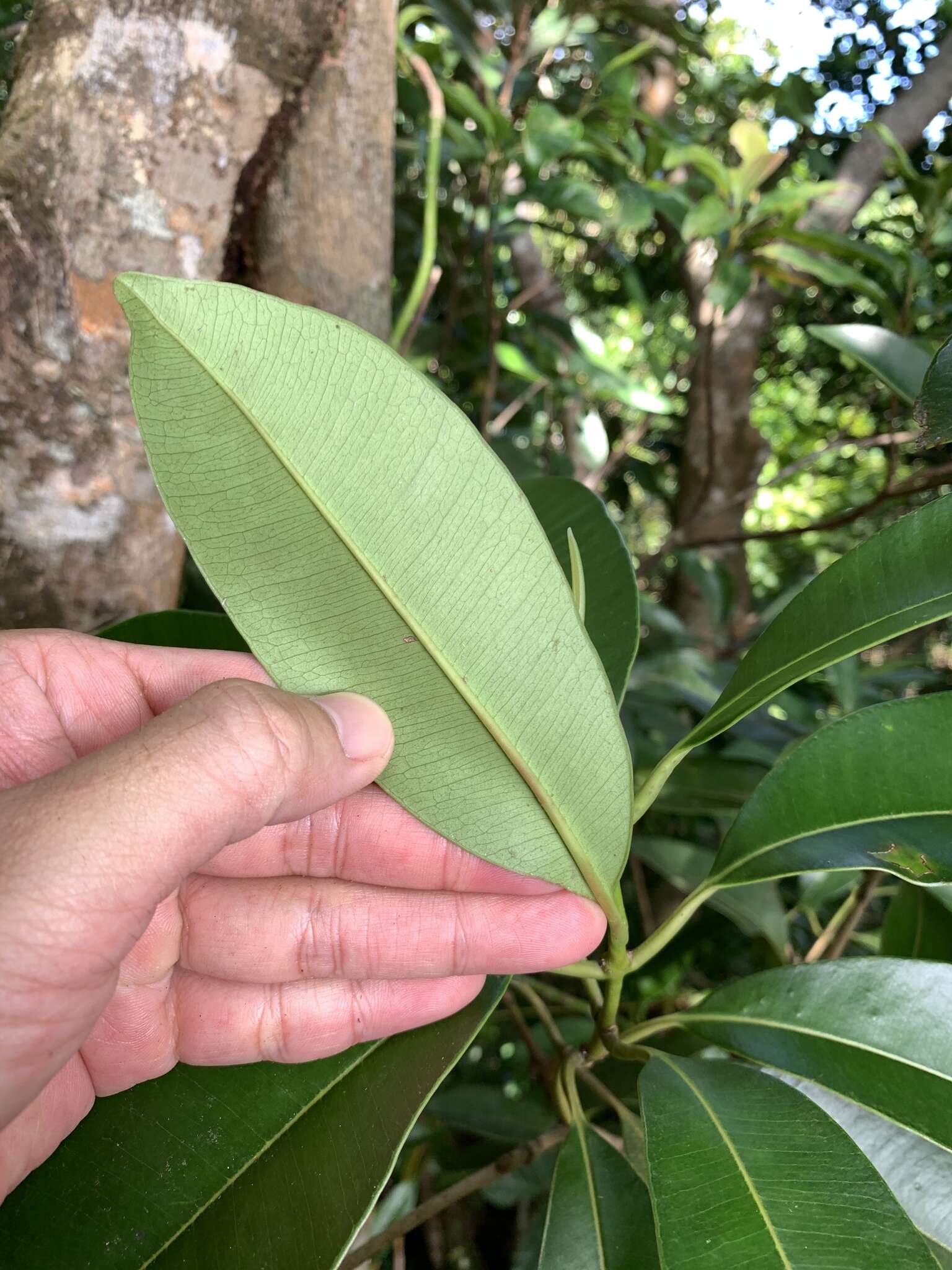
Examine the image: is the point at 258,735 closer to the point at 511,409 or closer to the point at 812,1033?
the point at 812,1033

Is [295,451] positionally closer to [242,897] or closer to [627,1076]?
[242,897]

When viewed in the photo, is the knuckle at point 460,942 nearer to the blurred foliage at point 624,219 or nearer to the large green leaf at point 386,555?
the large green leaf at point 386,555

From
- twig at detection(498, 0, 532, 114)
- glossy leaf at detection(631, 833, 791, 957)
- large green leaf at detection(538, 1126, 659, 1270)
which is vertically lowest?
large green leaf at detection(538, 1126, 659, 1270)

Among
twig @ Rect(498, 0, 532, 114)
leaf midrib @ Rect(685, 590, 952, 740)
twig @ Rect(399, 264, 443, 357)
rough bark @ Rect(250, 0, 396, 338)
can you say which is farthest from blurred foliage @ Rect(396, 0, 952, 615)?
leaf midrib @ Rect(685, 590, 952, 740)

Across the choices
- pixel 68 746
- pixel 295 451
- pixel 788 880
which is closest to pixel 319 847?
pixel 68 746

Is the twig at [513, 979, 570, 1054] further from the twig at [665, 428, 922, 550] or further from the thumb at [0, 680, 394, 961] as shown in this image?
the twig at [665, 428, 922, 550]
